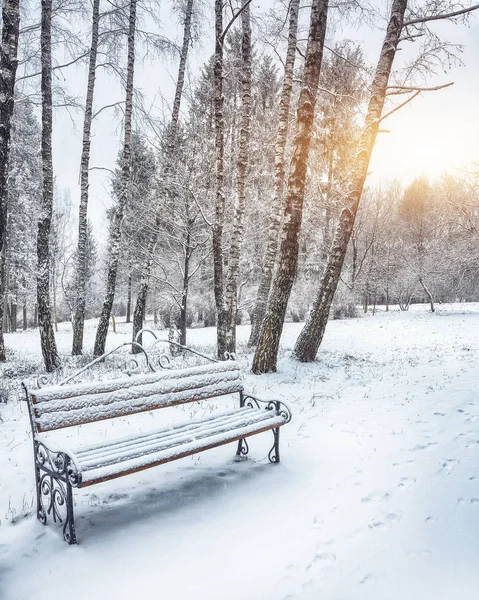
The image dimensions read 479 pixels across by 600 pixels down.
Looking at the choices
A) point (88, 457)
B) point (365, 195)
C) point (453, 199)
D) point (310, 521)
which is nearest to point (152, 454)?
point (88, 457)

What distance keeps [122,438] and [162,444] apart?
42 centimetres

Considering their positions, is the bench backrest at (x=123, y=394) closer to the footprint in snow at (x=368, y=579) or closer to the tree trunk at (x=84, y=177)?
the footprint in snow at (x=368, y=579)

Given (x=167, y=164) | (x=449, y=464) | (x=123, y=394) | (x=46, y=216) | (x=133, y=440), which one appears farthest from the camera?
(x=167, y=164)

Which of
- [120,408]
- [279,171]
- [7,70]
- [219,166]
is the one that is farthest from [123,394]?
[279,171]

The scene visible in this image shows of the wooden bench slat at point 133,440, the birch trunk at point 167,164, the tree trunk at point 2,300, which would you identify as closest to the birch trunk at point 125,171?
the birch trunk at point 167,164

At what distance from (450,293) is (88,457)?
3869 centimetres

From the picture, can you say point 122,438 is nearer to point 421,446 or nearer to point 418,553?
point 418,553

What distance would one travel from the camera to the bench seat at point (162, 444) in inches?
112

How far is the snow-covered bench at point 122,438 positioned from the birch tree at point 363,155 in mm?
3966

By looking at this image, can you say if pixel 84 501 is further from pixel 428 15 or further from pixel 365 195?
pixel 365 195

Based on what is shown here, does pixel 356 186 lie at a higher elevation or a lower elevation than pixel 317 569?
higher

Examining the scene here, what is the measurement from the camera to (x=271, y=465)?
4.07 m

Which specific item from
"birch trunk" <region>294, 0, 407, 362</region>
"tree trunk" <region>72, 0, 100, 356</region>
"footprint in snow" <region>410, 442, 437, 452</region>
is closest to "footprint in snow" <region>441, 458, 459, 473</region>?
"footprint in snow" <region>410, 442, 437, 452</region>

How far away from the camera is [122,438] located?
11.4 feet
